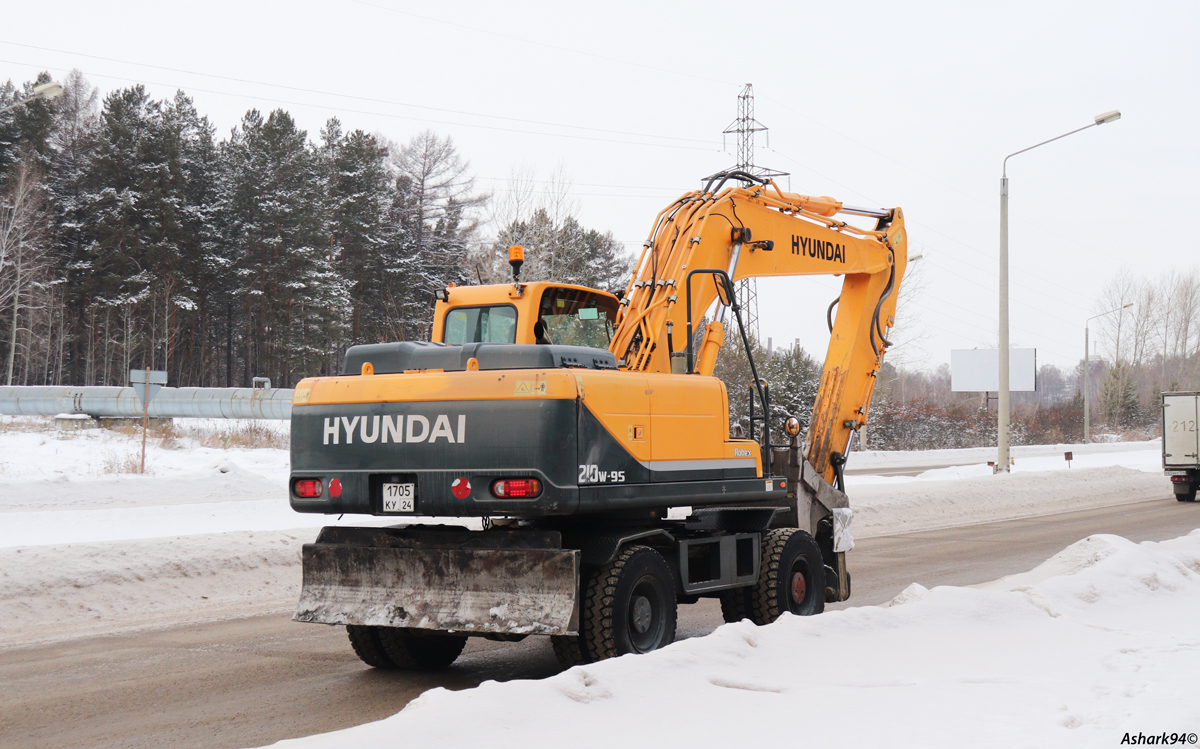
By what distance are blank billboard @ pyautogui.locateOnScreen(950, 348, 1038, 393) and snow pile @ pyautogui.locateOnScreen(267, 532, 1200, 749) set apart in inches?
2543

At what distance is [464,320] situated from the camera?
8469 millimetres

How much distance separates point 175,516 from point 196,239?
3929 cm

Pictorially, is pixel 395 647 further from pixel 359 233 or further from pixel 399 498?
pixel 359 233

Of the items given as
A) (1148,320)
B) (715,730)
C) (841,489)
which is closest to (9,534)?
(841,489)

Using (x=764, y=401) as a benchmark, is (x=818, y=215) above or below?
above

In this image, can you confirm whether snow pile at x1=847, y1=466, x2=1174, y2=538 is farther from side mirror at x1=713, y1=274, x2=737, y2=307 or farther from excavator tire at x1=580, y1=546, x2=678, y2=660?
excavator tire at x1=580, y1=546, x2=678, y2=660

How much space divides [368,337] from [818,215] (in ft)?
146

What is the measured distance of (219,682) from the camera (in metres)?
7.27

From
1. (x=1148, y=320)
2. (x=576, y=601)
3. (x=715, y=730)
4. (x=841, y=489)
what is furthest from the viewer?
(x=1148, y=320)

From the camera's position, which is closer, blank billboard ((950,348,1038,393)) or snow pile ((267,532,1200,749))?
snow pile ((267,532,1200,749))

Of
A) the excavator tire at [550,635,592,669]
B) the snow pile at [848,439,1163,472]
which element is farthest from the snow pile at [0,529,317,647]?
the snow pile at [848,439,1163,472]

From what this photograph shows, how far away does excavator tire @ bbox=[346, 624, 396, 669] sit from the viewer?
7.81 metres

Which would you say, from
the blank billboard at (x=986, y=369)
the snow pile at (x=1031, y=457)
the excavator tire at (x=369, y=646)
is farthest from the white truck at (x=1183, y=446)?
the blank billboard at (x=986, y=369)

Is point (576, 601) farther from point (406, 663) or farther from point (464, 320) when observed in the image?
point (464, 320)
